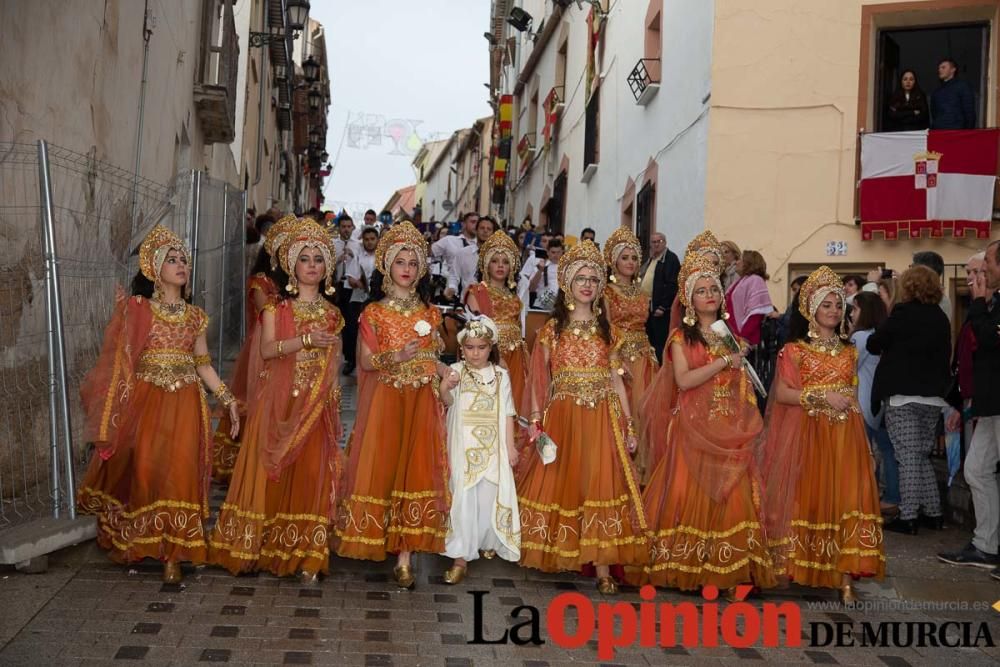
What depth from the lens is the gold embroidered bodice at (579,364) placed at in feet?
21.2

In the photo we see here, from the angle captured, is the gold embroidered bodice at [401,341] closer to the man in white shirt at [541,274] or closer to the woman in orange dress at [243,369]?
the woman in orange dress at [243,369]

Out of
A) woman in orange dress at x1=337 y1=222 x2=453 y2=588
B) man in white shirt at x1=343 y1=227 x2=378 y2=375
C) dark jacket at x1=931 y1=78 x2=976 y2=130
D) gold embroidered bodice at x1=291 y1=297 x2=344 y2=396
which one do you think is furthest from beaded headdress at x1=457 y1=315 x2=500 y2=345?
dark jacket at x1=931 y1=78 x2=976 y2=130

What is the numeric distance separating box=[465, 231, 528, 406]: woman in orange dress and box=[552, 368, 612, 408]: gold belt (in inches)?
99.3

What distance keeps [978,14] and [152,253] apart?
31.8 ft

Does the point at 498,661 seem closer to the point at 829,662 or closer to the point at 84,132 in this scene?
the point at 829,662

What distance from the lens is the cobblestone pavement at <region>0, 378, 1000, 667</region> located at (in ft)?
15.6

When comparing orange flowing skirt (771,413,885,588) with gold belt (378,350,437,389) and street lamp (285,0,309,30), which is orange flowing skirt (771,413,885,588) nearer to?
gold belt (378,350,437,389)

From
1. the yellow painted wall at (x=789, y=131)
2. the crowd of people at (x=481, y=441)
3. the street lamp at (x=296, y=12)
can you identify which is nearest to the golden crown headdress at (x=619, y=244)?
the crowd of people at (x=481, y=441)

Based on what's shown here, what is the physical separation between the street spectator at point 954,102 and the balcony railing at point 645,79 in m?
4.24

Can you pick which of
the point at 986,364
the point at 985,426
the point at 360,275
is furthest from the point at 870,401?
the point at 360,275

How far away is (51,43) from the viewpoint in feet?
23.9

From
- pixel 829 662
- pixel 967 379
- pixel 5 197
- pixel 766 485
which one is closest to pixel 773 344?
pixel 967 379

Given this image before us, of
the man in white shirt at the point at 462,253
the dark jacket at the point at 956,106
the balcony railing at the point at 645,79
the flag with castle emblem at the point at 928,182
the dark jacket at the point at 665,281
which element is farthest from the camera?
the balcony railing at the point at 645,79

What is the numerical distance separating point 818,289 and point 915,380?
169 cm
